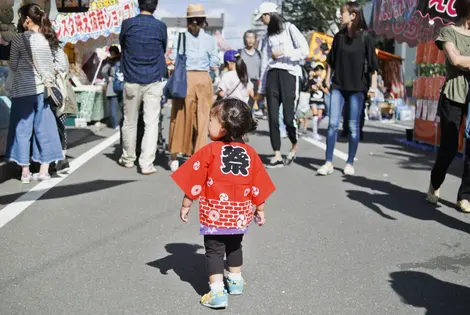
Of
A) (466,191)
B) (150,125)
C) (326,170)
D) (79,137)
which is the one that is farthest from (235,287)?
(79,137)

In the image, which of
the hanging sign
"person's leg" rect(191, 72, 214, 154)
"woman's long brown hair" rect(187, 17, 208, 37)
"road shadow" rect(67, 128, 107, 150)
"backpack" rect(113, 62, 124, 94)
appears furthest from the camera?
the hanging sign

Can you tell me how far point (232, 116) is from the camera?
3543 millimetres

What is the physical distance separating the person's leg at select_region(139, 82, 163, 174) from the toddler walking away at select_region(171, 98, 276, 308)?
434 cm

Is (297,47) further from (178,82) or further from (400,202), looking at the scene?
(400,202)

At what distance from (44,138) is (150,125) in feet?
4.52

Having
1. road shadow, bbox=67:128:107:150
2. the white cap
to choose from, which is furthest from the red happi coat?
road shadow, bbox=67:128:107:150

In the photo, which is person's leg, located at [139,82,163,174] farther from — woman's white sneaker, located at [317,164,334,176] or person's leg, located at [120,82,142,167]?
woman's white sneaker, located at [317,164,334,176]

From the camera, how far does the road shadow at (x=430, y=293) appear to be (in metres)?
3.49

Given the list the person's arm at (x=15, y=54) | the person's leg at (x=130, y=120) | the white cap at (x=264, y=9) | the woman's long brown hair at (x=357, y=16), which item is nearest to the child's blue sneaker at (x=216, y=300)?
the person's arm at (x=15, y=54)

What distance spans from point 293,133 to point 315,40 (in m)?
14.8

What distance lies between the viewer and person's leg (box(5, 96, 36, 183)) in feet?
23.1

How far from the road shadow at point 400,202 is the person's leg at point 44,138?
333cm

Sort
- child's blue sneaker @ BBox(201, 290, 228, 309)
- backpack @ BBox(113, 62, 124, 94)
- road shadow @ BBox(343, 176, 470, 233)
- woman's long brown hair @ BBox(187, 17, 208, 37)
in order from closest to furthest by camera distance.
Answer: child's blue sneaker @ BBox(201, 290, 228, 309) → road shadow @ BBox(343, 176, 470, 233) → woman's long brown hair @ BBox(187, 17, 208, 37) → backpack @ BBox(113, 62, 124, 94)

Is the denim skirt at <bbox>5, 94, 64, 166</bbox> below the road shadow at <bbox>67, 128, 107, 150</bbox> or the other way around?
the other way around
